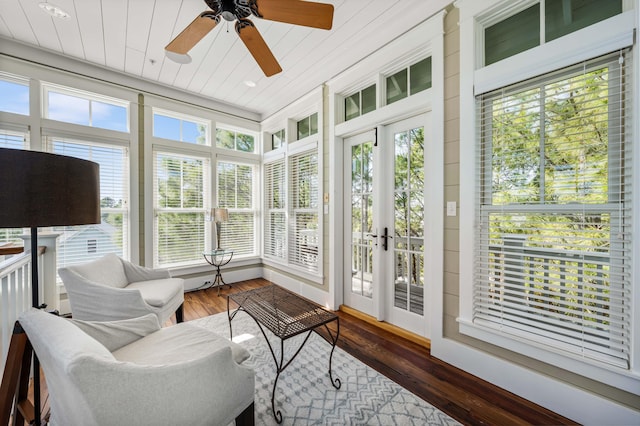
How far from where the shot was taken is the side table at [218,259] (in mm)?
3902

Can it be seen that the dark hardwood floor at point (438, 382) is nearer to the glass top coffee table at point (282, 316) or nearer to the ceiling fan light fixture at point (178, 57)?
the glass top coffee table at point (282, 316)

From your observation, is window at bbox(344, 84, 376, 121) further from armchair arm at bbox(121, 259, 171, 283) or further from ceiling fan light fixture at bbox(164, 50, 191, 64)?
armchair arm at bbox(121, 259, 171, 283)

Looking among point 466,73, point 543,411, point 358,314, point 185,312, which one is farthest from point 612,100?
point 185,312

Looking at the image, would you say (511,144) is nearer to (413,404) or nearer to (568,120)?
(568,120)

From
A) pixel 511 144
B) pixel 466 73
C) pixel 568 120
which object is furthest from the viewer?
pixel 466 73

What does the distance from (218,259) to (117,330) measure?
2875 millimetres

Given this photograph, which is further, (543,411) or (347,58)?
(347,58)

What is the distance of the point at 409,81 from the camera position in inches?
99.7

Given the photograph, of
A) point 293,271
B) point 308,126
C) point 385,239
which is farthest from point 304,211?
point 385,239

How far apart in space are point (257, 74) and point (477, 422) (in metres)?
3.93

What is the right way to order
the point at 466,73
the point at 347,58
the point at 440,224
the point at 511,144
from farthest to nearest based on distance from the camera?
the point at 347,58 < the point at 440,224 < the point at 466,73 < the point at 511,144

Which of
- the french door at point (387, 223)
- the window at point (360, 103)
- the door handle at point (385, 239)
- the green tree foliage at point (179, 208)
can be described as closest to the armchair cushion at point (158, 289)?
the green tree foliage at point (179, 208)

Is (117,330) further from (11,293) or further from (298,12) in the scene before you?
(298,12)

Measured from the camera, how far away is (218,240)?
4062 millimetres
